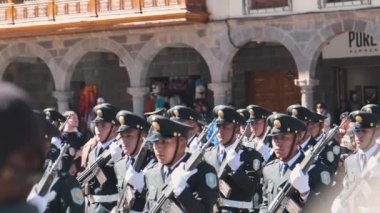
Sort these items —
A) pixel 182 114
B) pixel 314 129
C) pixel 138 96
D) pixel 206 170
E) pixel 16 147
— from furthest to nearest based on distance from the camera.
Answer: pixel 138 96 < pixel 314 129 < pixel 182 114 < pixel 206 170 < pixel 16 147

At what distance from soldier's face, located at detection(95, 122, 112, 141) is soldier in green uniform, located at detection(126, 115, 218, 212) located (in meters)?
1.76

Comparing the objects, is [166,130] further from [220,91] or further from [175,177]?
[220,91]

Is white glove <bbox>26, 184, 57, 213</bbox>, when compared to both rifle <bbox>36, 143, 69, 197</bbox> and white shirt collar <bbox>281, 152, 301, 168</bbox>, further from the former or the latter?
white shirt collar <bbox>281, 152, 301, 168</bbox>

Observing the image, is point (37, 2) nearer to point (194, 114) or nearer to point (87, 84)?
point (87, 84)

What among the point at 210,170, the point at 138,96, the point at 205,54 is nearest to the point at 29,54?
the point at 138,96

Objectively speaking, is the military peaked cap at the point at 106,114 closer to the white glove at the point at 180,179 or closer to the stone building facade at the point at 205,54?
the white glove at the point at 180,179

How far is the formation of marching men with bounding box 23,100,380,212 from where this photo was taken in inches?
222

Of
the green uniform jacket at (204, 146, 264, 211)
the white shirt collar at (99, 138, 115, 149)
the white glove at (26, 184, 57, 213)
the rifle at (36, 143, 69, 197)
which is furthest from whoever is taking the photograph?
the white shirt collar at (99, 138, 115, 149)

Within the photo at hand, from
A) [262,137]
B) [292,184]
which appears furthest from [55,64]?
[292,184]

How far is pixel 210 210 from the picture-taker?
5.69m

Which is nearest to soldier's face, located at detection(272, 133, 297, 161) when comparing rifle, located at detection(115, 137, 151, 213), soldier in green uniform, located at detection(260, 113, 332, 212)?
soldier in green uniform, located at detection(260, 113, 332, 212)

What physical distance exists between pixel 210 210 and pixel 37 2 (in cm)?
1484

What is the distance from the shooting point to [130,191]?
6.67 meters

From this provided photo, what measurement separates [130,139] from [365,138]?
208 cm
